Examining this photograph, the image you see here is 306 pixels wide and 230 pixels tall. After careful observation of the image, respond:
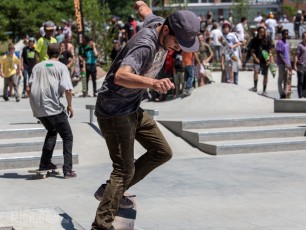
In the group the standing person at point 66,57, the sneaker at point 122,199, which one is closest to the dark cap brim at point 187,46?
the sneaker at point 122,199

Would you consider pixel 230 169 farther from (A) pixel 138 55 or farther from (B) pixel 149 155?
(A) pixel 138 55

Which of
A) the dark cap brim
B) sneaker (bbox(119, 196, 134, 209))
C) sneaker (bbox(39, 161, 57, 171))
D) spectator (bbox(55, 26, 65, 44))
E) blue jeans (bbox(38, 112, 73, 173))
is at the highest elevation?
the dark cap brim

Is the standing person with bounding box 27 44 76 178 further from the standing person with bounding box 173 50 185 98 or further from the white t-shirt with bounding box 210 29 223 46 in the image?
the white t-shirt with bounding box 210 29 223 46

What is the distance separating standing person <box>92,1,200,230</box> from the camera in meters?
5.93

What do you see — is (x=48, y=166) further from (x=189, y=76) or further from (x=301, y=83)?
(x=301, y=83)

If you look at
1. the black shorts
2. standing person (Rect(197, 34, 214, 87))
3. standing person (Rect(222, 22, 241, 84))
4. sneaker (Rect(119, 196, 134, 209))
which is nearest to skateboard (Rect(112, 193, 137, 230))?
sneaker (Rect(119, 196, 134, 209))

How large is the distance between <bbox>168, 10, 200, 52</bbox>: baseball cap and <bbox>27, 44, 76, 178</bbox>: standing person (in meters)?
4.22

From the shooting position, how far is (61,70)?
1011 cm

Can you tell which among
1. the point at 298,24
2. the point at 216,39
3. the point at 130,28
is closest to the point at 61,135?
the point at 216,39

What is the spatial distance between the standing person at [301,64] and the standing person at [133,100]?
1293 centimetres

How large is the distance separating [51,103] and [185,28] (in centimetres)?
433

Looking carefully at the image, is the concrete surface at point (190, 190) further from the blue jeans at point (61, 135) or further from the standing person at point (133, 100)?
the standing person at point (133, 100)

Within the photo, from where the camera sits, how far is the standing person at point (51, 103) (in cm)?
997

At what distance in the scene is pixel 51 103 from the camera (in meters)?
9.97
